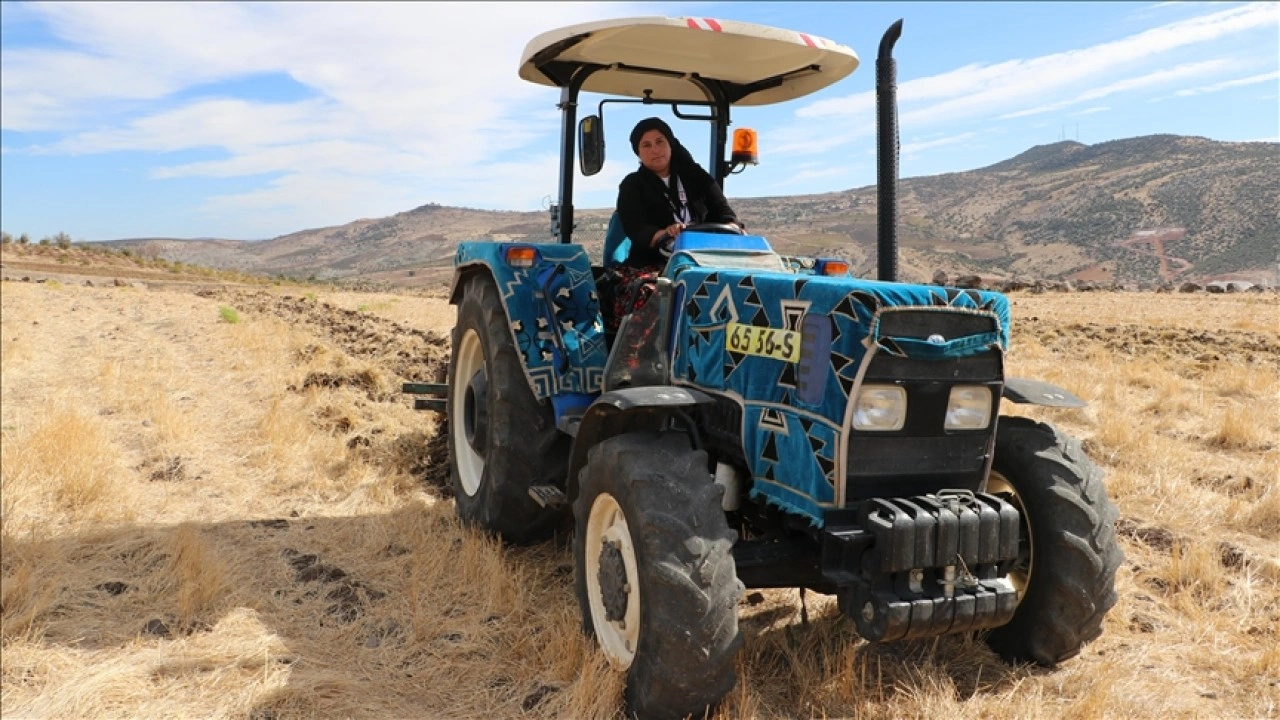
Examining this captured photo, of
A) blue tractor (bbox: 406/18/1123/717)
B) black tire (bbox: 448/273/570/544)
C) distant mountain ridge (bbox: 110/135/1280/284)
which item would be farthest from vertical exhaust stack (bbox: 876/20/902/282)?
distant mountain ridge (bbox: 110/135/1280/284)

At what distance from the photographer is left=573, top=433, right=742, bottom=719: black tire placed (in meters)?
2.90

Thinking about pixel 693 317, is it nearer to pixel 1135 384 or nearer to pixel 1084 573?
pixel 1084 573

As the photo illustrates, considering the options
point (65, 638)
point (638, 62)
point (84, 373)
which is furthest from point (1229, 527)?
point (84, 373)

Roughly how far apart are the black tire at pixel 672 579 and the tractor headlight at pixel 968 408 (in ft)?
2.79

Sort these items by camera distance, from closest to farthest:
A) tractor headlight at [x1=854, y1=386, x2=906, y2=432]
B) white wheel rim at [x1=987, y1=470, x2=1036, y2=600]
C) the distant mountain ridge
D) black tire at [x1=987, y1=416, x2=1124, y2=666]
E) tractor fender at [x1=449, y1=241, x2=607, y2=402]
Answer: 1. tractor headlight at [x1=854, y1=386, x2=906, y2=432]
2. black tire at [x1=987, y1=416, x2=1124, y2=666]
3. white wheel rim at [x1=987, y1=470, x2=1036, y2=600]
4. tractor fender at [x1=449, y1=241, x2=607, y2=402]
5. the distant mountain ridge

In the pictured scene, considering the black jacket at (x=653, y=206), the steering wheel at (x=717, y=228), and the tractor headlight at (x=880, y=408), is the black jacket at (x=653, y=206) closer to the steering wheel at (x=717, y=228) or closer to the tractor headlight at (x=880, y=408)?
the steering wheel at (x=717, y=228)

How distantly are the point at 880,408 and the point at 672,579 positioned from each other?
34.6 inches

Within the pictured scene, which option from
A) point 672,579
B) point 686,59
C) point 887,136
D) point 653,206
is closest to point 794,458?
point 672,579

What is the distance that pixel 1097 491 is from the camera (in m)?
3.53

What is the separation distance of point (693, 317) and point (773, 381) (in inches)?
23.1

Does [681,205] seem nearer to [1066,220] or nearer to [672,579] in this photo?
[672,579]

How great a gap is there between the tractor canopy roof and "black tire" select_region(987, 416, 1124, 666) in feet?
7.14

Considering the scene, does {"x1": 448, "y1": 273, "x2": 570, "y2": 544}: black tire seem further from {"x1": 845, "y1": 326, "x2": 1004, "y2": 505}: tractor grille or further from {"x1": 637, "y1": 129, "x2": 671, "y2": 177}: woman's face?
{"x1": 845, "y1": 326, "x2": 1004, "y2": 505}: tractor grille

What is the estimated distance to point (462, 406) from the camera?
5.73 metres
